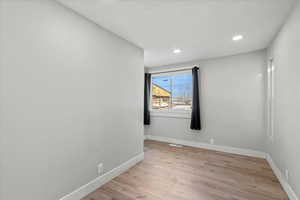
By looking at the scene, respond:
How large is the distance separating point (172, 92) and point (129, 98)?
2.10 meters

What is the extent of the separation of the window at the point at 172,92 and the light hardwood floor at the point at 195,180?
1545 mm

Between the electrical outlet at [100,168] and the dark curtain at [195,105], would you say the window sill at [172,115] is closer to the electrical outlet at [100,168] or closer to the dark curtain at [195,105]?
the dark curtain at [195,105]

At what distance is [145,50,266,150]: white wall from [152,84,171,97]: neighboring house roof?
3.43ft

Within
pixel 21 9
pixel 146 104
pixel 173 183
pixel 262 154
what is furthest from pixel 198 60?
pixel 21 9

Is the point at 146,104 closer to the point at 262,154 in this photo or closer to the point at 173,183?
the point at 173,183

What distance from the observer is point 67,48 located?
175 cm

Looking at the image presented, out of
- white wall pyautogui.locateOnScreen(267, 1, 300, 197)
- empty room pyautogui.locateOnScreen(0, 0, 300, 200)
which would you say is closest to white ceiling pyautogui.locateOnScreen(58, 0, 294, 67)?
empty room pyautogui.locateOnScreen(0, 0, 300, 200)

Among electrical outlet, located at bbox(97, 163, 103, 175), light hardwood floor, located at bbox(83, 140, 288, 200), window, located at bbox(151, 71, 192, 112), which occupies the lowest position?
light hardwood floor, located at bbox(83, 140, 288, 200)

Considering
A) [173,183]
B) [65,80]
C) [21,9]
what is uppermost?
[21,9]

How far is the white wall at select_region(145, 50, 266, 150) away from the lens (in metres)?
3.30

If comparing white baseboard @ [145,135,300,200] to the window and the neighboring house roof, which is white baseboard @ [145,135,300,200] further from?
the neighboring house roof

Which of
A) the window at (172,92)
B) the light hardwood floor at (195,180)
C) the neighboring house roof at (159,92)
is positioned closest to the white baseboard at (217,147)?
the light hardwood floor at (195,180)

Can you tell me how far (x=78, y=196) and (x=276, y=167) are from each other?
316 centimetres

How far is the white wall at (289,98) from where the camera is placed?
1647 millimetres
